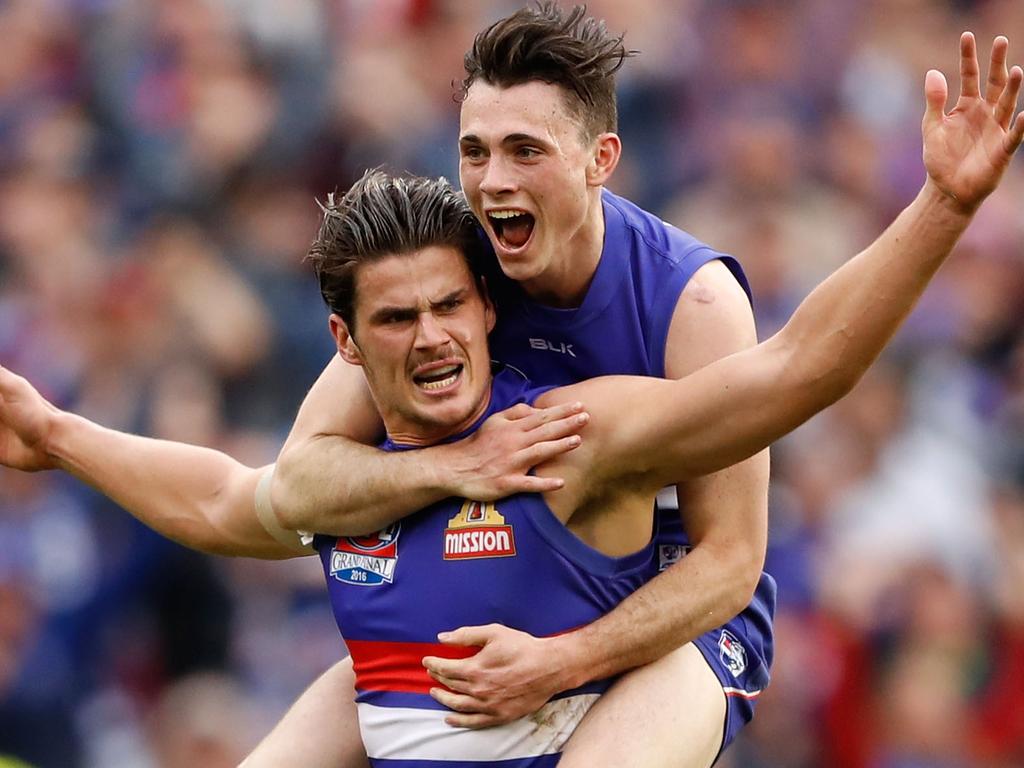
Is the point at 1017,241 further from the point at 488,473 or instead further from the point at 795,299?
the point at 488,473

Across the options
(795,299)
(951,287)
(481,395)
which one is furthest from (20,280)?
(481,395)

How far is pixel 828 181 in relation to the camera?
10266mm

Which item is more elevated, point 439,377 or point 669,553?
point 439,377

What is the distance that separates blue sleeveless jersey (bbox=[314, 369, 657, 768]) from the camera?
15.7 feet

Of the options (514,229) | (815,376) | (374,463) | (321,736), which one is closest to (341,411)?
(374,463)

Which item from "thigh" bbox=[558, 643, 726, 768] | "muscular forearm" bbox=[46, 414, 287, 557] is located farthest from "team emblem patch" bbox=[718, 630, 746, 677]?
"muscular forearm" bbox=[46, 414, 287, 557]

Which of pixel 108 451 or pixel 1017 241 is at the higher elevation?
pixel 1017 241

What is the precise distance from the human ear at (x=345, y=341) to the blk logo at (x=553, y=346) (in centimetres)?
46

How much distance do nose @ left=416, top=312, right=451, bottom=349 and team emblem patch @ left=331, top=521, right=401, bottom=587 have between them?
457mm

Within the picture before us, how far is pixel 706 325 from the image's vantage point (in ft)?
16.5

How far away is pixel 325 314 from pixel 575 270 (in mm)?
4271

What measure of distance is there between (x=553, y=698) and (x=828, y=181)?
5887mm

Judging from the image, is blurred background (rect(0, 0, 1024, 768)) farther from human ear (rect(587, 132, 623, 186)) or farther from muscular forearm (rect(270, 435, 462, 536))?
human ear (rect(587, 132, 623, 186))

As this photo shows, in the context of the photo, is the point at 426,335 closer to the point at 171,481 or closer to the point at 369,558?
the point at 369,558
